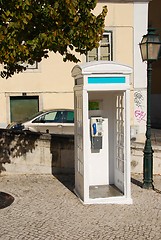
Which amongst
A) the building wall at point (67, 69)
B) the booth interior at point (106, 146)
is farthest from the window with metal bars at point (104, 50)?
the booth interior at point (106, 146)

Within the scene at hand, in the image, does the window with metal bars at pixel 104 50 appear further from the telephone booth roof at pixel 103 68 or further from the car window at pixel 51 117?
the telephone booth roof at pixel 103 68

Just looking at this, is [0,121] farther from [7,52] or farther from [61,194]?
[7,52]

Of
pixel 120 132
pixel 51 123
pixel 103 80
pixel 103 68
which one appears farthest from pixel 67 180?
pixel 51 123

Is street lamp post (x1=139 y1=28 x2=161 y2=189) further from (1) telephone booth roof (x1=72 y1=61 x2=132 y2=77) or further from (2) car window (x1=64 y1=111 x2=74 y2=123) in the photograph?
(2) car window (x1=64 y1=111 x2=74 y2=123)

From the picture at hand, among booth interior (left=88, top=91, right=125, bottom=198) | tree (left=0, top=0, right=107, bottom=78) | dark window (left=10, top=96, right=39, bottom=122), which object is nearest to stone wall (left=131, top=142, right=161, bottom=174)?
booth interior (left=88, top=91, right=125, bottom=198)

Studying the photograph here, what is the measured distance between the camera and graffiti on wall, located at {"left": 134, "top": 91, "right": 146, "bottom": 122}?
16328mm

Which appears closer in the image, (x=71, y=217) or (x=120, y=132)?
(x=71, y=217)

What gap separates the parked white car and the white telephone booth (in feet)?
19.2

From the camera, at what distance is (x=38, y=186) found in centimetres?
795

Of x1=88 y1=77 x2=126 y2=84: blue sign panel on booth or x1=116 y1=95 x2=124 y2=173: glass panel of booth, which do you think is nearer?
x1=88 y1=77 x2=126 y2=84: blue sign panel on booth

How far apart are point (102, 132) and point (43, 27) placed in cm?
259

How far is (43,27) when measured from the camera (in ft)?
19.2

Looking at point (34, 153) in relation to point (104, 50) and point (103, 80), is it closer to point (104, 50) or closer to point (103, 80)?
point (103, 80)

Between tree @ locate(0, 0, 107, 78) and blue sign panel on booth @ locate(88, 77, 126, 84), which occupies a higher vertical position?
tree @ locate(0, 0, 107, 78)
